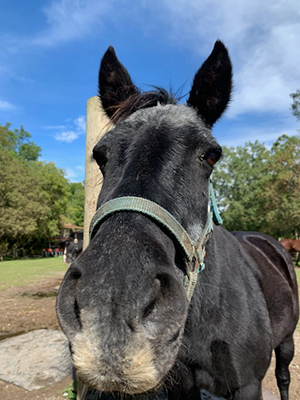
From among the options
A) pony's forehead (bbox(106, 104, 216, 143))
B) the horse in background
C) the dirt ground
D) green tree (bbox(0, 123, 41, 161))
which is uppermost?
green tree (bbox(0, 123, 41, 161))

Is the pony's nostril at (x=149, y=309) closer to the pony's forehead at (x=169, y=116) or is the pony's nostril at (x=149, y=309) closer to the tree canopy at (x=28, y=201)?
the pony's forehead at (x=169, y=116)

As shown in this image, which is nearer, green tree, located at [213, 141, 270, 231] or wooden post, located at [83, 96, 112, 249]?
wooden post, located at [83, 96, 112, 249]

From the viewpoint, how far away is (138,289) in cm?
108

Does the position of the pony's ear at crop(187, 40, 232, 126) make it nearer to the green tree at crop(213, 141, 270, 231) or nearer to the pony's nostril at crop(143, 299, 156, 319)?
the pony's nostril at crop(143, 299, 156, 319)

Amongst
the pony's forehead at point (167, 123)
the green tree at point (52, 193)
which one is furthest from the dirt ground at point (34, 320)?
the green tree at point (52, 193)

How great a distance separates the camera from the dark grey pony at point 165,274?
1075 mm

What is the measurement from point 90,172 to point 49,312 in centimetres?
563

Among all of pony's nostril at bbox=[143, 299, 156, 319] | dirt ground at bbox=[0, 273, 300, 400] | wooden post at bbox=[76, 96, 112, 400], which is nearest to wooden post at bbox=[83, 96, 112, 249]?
wooden post at bbox=[76, 96, 112, 400]

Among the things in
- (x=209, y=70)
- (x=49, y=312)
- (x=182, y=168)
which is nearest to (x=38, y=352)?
(x=49, y=312)

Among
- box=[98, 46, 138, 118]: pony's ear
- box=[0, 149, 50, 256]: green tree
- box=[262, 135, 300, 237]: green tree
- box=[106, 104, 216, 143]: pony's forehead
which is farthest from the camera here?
box=[0, 149, 50, 256]: green tree

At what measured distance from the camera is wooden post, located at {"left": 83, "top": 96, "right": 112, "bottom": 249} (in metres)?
3.15

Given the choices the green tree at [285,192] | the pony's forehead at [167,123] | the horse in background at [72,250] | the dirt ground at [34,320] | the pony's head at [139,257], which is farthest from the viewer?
the green tree at [285,192]

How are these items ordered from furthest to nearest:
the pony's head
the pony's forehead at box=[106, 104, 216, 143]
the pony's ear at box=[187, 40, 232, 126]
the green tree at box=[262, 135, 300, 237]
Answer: the green tree at box=[262, 135, 300, 237] → the pony's ear at box=[187, 40, 232, 126] → the pony's forehead at box=[106, 104, 216, 143] → the pony's head

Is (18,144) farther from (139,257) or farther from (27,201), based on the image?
(139,257)
